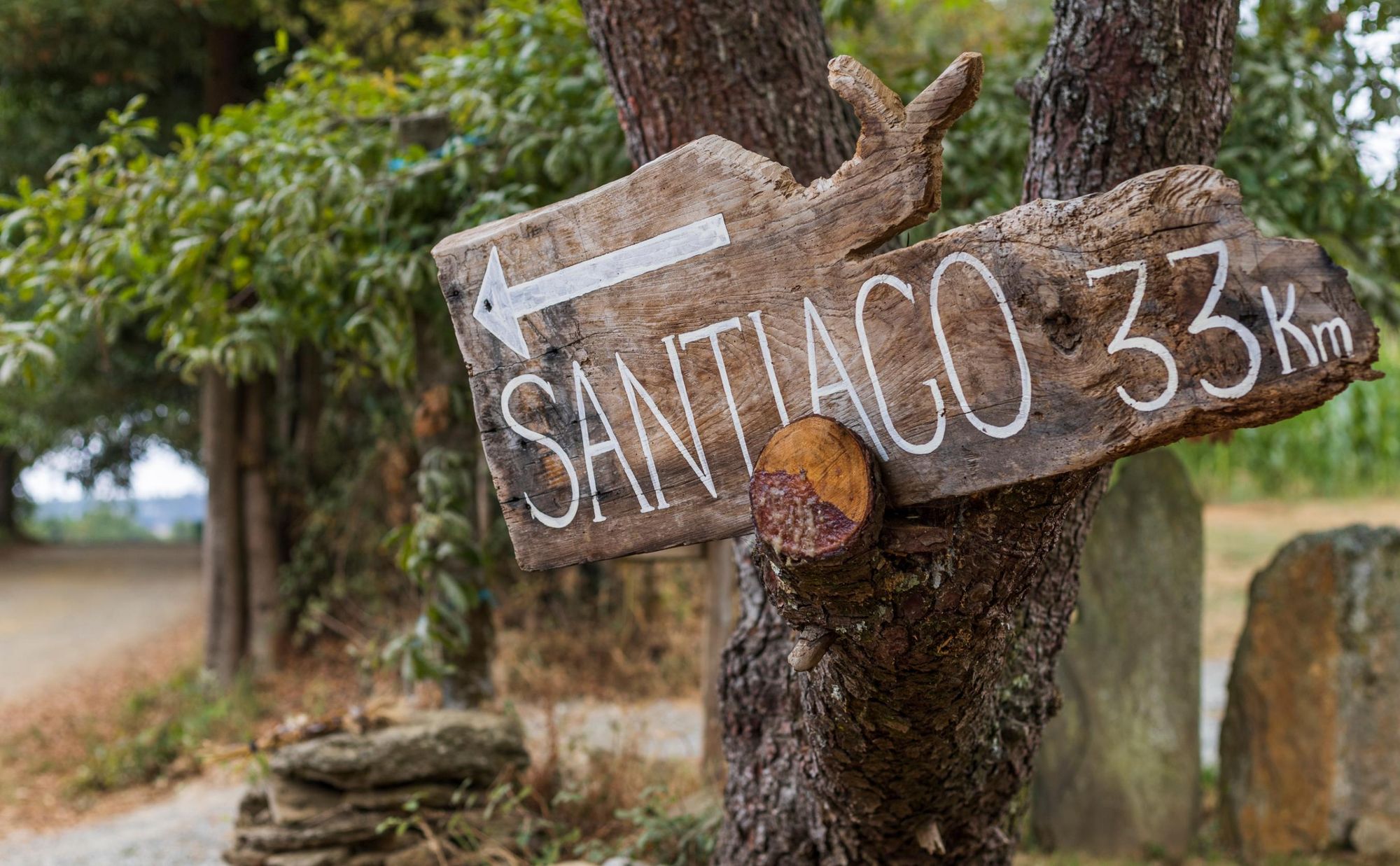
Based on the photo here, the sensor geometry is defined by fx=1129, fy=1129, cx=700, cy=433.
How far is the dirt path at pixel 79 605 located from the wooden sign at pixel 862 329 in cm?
772

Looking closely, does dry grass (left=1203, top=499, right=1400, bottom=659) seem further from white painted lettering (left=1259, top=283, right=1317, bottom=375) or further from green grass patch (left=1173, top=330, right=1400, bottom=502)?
white painted lettering (left=1259, top=283, right=1317, bottom=375)

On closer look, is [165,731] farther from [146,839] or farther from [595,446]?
[595,446]

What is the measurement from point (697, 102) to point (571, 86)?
108cm

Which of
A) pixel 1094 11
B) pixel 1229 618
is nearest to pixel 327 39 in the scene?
pixel 1094 11

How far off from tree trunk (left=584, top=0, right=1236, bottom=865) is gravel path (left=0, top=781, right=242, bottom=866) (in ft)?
9.57

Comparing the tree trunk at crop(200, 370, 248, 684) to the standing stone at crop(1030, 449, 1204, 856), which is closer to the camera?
the standing stone at crop(1030, 449, 1204, 856)

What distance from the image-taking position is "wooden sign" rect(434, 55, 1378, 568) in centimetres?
125

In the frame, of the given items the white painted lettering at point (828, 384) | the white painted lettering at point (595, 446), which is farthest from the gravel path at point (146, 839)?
the white painted lettering at point (828, 384)

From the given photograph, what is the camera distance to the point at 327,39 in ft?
22.8

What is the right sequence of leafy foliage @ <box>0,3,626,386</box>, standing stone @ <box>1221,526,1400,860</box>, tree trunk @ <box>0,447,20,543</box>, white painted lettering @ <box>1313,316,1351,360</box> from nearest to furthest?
white painted lettering @ <box>1313,316,1351,360</box> < leafy foliage @ <box>0,3,626,386</box> < standing stone @ <box>1221,526,1400,860</box> < tree trunk @ <box>0,447,20,543</box>

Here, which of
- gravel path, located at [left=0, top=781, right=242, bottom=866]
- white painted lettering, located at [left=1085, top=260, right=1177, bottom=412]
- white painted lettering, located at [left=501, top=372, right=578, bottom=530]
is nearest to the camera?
white painted lettering, located at [left=1085, top=260, right=1177, bottom=412]

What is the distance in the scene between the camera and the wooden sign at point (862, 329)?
1245mm

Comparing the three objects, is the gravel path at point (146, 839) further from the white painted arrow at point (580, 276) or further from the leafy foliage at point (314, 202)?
the white painted arrow at point (580, 276)

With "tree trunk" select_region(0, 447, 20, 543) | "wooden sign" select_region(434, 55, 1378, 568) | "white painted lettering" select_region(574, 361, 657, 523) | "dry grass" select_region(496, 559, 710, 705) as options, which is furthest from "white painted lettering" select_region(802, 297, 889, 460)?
"tree trunk" select_region(0, 447, 20, 543)
